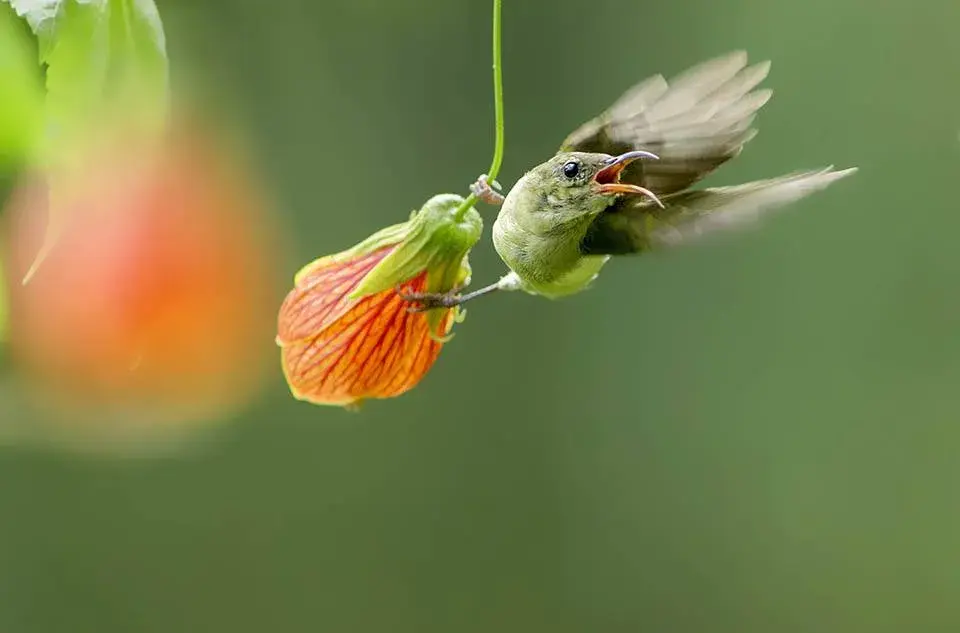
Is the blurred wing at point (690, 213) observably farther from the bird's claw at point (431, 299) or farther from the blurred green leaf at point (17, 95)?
the blurred green leaf at point (17, 95)

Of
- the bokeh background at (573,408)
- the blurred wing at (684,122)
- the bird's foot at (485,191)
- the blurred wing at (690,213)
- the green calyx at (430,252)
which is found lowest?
the blurred wing at (690,213)

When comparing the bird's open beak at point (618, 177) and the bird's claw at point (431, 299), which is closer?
the bird's open beak at point (618, 177)

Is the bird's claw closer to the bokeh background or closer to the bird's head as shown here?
the bird's head

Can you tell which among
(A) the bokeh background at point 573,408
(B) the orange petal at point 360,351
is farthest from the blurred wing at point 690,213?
(A) the bokeh background at point 573,408

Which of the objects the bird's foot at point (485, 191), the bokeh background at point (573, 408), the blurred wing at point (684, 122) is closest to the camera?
the blurred wing at point (684, 122)

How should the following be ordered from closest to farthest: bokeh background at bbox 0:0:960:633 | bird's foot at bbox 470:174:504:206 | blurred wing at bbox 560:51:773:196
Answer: blurred wing at bbox 560:51:773:196, bird's foot at bbox 470:174:504:206, bokeh background at bbox 0:0:960:633

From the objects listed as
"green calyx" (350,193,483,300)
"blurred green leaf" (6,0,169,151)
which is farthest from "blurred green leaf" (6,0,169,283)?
"green calyx" (350,193,483,300)

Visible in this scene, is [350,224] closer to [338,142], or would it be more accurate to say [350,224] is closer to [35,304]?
[338,142]
